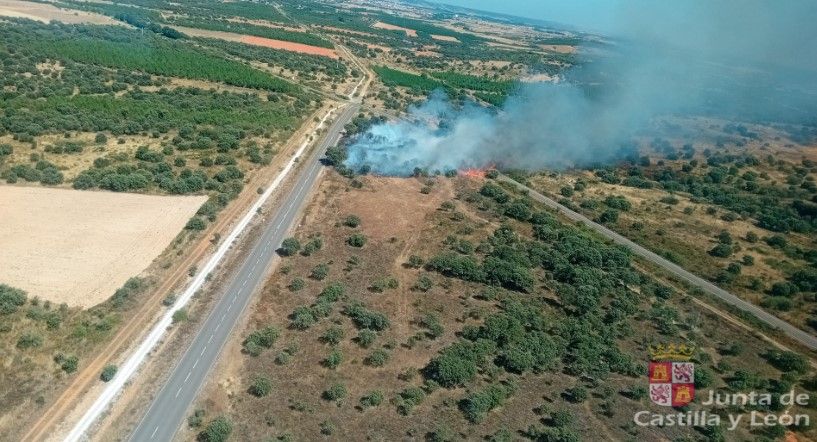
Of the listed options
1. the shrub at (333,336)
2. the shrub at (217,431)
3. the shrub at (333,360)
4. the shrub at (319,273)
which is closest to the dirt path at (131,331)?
the shrub at (217,431)

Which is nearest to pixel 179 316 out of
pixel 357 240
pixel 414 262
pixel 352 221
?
pixel 357 240

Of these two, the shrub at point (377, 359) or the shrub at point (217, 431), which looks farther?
the shrub at point (377, 359)

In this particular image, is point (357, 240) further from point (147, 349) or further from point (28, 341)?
point (28, 341)

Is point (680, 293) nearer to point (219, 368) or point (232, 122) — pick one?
point (219, 368)

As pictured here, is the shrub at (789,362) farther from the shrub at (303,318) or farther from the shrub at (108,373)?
the shrub at (108,373)

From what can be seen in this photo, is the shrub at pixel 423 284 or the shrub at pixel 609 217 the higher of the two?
the shrub at pixel 609 217
